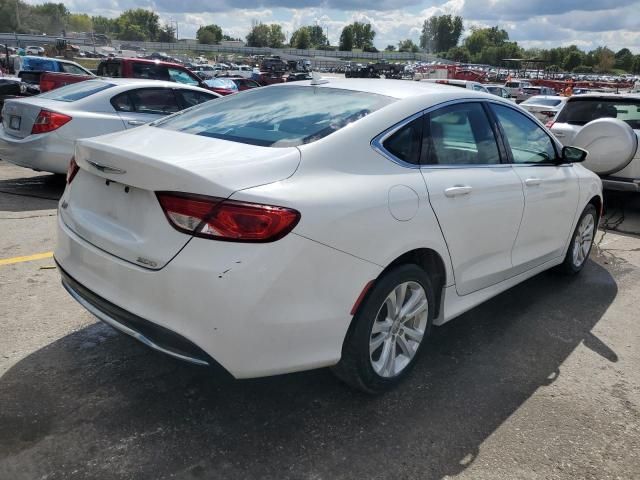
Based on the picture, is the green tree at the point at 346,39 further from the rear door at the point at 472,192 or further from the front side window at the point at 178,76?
the rear door at the point at 472,192

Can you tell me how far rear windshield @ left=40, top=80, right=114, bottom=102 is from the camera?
730cm

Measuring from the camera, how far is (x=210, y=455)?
2473 millimetres

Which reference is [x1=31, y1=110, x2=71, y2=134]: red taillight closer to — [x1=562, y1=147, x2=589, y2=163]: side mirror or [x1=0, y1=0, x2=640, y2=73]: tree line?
[x1=562, y1=147, x2=589, y2=163]: side mirror

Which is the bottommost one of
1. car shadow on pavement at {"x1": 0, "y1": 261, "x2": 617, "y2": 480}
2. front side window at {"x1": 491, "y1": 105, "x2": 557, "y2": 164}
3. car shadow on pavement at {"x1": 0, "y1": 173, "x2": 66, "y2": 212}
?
car shadow on pavement at {"x1": 0, "y1": 173, "x2": 66, "y2": 212}

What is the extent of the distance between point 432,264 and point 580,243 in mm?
2528

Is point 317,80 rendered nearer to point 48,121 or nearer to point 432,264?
point 432,264

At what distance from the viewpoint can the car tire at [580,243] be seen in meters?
4.87

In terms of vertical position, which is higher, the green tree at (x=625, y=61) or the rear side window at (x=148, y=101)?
the green tree at (x=625, y=61)

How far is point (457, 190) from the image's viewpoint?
3.13m

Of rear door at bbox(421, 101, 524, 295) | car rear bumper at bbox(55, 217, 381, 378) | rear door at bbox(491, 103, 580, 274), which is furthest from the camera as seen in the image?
rear door at bbox(491, 103, 580, 274)

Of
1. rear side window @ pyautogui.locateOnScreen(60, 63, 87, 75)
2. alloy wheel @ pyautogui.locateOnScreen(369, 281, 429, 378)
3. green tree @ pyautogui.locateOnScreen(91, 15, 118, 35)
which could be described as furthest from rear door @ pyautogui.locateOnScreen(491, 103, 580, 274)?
green tree @ pyautogui.locateOnScreen(91, 15, 118, 35)

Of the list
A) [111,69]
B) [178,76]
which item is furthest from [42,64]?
[178,76]

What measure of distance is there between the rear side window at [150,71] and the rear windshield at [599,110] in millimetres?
8676

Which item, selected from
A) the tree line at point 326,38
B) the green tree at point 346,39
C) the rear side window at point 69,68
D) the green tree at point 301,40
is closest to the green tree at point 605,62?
the tree line at point 326,38
